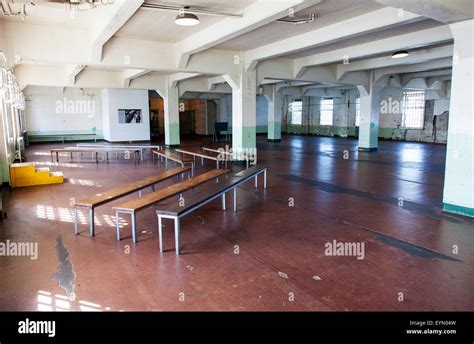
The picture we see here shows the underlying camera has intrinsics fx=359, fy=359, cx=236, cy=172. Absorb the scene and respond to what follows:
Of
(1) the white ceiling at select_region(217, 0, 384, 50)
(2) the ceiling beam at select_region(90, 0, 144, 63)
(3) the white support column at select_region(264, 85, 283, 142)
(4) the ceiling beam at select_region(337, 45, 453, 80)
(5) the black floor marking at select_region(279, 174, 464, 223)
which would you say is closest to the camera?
(2) the ceiling beam at select_region(90, 0, 144, 63)

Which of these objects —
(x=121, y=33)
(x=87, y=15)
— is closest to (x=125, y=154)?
(x=121, y=33)

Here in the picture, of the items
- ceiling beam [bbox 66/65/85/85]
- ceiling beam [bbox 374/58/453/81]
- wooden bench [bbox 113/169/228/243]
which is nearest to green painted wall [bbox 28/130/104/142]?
ceiling beam [bbox 66/65/85/85]

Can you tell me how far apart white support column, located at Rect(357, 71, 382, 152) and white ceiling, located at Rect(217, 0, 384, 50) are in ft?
23.2

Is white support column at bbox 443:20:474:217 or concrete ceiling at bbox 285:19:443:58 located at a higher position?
concrete ceiling at bbox 285:19:443:58

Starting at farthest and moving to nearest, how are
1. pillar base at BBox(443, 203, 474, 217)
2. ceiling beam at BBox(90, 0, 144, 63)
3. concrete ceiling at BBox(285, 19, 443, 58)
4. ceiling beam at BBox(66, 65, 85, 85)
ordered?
ceiling beam at BBox(66, 65, 85, 85) → concrete ceiling at BBox(285, 19, 443, 58) → pillar base at BBox(443, 203, 474, 217) → ceiling beam at BBox(90, 0, 144, 63)

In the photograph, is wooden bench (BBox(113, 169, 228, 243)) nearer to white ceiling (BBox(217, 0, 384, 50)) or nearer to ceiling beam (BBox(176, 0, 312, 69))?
ceiling beam (BBox(176, 0, 312, 69))

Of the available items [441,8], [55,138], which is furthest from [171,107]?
[441,8]

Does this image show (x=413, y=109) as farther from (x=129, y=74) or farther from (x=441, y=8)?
(x=441, y=8)

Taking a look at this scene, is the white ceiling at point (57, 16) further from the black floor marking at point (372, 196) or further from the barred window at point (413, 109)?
the barred window at point (413, 109)

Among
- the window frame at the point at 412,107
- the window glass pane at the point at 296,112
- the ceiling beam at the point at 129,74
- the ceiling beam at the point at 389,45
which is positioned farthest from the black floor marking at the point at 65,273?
the window glass pane at the point at 296,112

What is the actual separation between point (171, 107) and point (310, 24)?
10244 millimetres

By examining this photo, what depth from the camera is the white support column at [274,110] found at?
2042 centimetres

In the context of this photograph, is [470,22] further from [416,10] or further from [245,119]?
[245,119]

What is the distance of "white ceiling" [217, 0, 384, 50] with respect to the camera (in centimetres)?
660
